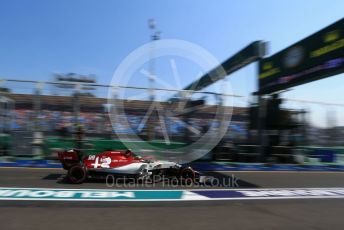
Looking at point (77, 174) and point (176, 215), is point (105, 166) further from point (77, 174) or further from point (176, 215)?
point (176, 215)

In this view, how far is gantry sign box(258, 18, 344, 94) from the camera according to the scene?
13977 mm

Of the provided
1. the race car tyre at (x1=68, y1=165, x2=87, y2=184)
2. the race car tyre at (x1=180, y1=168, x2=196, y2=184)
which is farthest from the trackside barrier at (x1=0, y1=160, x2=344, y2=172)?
the race car tyre at (x1=68, y1=165, x2=87, y2=184)

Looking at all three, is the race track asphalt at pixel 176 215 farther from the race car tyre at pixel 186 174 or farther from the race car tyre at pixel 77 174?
the race car tyre at pixel 186 174

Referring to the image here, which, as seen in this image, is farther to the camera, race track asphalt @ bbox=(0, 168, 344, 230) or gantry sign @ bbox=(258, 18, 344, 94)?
gantry sign @ bbox=(258, 18, 344, 94)

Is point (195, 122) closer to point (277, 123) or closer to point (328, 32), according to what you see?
point (277, 123)

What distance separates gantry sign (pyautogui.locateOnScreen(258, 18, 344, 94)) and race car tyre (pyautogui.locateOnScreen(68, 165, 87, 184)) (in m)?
9.57

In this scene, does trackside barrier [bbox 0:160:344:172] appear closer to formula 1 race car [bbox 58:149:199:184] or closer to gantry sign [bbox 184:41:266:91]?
formula 1 race car [bbox 58:149:199:184]

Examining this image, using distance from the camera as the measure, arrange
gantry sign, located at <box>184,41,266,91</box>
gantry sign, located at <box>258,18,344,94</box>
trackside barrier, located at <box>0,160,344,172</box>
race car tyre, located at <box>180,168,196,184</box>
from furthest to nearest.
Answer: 1. gantry sign, located at <box>184,41,266,91</box>
2. trackside barrier, located at <box>0,160,344,172</box>
3. gantry sign, located at <box>258,18,344,94</box>
4. race car tyre, located at <box>180,168,196,184</box>

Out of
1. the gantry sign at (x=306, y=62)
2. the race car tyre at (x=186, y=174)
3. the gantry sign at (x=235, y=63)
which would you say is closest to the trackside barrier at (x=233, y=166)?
the gantry sign at (x=306, y=62)

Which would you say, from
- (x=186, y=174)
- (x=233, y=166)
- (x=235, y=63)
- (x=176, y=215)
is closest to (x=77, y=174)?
(x=186, y=174)

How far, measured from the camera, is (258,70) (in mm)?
19625

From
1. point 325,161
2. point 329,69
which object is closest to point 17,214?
point 329,69

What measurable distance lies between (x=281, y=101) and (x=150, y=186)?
1046 centimetres

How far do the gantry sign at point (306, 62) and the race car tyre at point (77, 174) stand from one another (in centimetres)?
957
